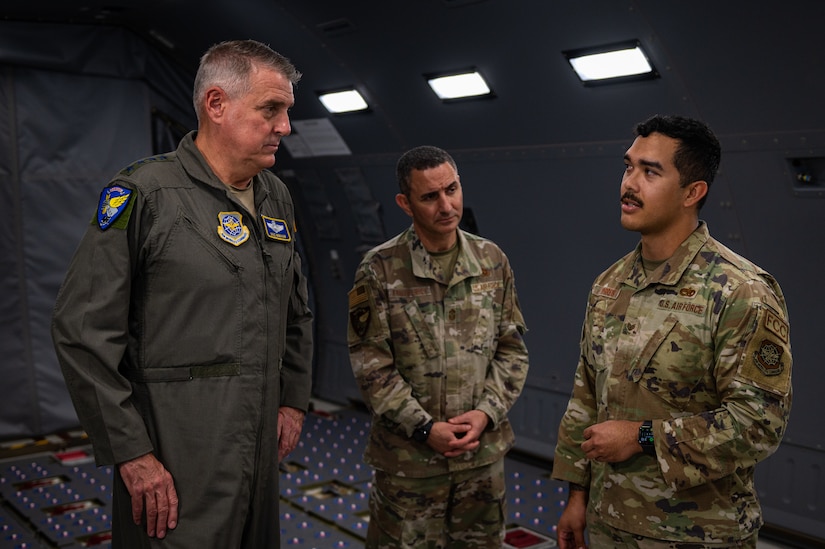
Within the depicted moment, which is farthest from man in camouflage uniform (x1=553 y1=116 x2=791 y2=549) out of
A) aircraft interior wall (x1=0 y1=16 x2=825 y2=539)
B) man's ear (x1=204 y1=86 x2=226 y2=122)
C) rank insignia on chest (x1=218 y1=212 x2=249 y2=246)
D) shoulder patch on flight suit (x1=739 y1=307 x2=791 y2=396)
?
aircraft interior wall (x1=0 y1=16 x2=825 y2=539)

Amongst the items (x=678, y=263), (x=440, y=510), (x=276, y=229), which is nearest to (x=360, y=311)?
(x=276, y=229)

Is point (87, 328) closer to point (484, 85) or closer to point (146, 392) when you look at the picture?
point (146, 392)

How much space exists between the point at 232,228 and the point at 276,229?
209 millimetres

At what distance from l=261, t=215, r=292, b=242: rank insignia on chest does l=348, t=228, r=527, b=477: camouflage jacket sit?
67 cm

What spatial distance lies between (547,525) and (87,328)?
11.6ft

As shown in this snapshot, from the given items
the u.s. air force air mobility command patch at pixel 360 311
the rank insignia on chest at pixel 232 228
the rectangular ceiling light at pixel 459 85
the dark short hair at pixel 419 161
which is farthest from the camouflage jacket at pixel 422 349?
the rectangular ceiling light at pixel 459 85

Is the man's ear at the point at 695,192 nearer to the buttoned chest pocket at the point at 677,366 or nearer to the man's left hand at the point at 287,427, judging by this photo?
the buttoned chest pocket at the point at 677,366

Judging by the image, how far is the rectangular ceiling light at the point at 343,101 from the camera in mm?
6355

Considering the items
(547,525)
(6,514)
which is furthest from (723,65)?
(6,514)

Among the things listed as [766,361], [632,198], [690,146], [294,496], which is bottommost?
[294,496]

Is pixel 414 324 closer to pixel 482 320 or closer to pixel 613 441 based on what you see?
pixel 482 320

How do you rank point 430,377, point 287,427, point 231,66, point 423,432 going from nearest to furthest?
point 231,66 → point 287,427 → point 423,432 → point 430,377

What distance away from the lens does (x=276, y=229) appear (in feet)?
9.20

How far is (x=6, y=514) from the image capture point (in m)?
5.41
